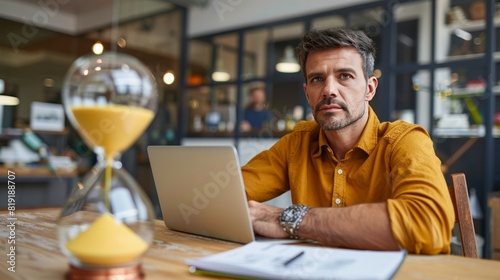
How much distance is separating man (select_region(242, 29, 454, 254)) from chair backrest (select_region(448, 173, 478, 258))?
0.30 ft

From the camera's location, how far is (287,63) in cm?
554

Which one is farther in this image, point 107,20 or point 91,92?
point 107,20

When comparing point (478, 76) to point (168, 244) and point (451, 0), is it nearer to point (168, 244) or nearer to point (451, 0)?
point (451, 0)

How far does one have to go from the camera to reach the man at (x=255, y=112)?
5.29 m

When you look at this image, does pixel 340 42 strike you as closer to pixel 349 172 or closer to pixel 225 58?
pixel 349 172

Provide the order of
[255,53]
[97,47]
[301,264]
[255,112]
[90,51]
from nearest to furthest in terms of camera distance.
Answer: [301,264], [255,112], [255,53], [97,47], [90,51]

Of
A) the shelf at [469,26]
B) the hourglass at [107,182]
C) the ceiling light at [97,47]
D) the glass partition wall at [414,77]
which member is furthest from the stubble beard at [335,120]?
the ceiling light at [97,47]

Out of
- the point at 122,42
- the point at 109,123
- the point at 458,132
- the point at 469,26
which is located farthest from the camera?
the point at 122,42

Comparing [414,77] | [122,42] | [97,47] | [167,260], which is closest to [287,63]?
[414,77]

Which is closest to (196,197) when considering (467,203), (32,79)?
(467,203)

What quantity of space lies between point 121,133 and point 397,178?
819 mm

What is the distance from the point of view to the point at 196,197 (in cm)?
119

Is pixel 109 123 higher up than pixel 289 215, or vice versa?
pixel 109 123

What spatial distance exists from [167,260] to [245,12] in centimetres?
487
